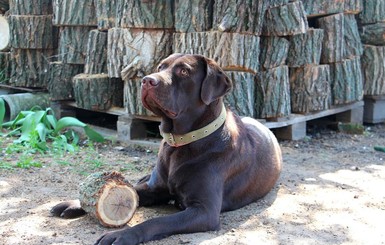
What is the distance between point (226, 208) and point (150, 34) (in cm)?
265

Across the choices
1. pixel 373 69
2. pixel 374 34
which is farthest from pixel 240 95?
pixel 374 34

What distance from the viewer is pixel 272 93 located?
6.34m

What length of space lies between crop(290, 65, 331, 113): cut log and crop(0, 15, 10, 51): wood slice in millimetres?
4167

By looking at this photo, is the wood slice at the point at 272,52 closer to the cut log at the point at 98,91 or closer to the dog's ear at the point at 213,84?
the cut log at the point at 98,91

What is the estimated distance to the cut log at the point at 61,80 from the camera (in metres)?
7.26

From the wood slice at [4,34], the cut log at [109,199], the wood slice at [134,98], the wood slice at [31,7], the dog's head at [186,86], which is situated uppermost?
the wood slice at [31,7]

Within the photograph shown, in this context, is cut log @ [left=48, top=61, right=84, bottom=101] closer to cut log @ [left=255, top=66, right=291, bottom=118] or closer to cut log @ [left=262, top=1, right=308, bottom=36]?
cut log @ [left=255, top=66, right=291, bottom=118]

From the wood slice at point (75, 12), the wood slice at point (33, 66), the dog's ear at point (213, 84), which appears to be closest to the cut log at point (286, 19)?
the wood slice at point (75, 12)

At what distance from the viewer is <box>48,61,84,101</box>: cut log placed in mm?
7258

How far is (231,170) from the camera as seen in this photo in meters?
3.96

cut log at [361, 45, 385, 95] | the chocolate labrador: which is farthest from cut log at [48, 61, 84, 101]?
cut log at [361, 45, 385, 95]

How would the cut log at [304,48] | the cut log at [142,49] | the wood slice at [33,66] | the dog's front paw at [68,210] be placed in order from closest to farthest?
the dog's front paw at [68,210]
the cut log at [142,49]
the cut log at [304,48]
the wood slice at [33,66]

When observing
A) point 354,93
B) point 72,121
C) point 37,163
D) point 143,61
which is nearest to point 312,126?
point 354,93

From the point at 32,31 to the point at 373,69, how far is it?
4.59 meters
